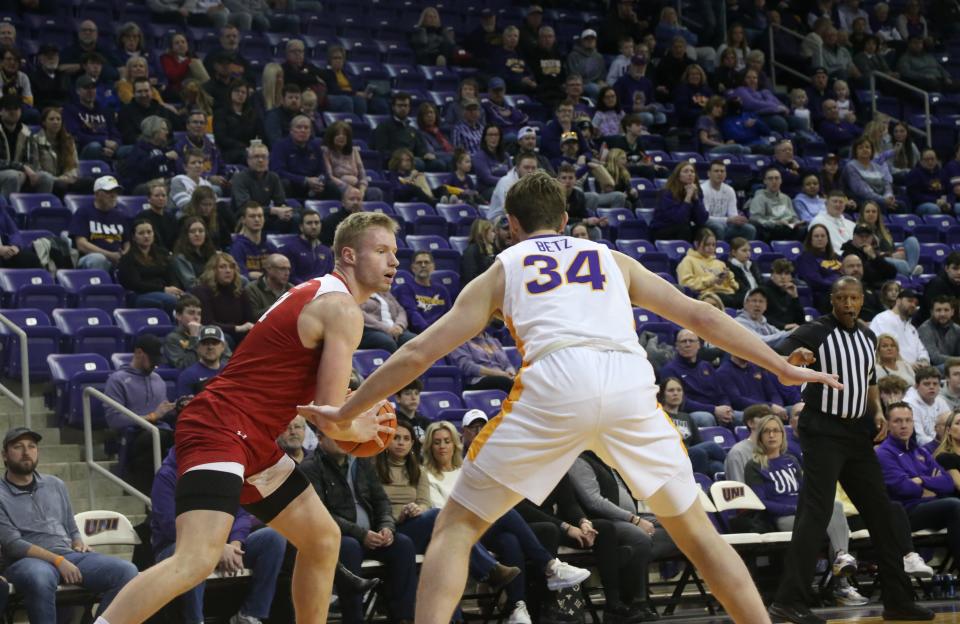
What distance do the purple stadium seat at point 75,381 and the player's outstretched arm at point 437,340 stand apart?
19.5ft

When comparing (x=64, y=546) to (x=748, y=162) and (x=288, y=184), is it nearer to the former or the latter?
(x=288, y=184)

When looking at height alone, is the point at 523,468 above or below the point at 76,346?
above

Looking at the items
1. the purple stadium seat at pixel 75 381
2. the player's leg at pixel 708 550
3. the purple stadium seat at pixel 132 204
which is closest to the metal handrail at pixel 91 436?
the purple stadium seat at pixel 75 381

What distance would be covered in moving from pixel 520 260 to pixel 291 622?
5.01 meters

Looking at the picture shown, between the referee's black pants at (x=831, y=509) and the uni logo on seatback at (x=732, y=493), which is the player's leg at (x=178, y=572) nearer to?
the referee's black pants at (x=831, y=509)

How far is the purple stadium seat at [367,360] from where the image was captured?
11.6 meters

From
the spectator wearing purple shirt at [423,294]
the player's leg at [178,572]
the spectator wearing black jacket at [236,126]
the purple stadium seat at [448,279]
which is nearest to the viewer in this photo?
the player's leg at [178,572]

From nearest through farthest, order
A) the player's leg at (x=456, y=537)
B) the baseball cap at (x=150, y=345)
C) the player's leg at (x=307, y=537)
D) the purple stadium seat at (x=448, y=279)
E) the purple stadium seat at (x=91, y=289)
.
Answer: the player's leg at (x=456, y=537) → the player's leg at (x=307, y=537) → the baseball cap at (x=150, y=345) → the purple stadium seat at (x=91, y=289) → the purple stadium seat at (x=448, y=279)

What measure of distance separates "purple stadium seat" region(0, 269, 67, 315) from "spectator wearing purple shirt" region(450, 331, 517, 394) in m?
3.40

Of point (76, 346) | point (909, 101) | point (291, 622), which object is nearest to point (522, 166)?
point (76, 346)

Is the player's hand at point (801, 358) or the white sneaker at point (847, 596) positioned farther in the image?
the white sneaker at point (847, 596)

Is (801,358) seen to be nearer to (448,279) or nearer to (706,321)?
(706,321)

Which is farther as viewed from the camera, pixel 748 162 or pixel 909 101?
pixel 909 101

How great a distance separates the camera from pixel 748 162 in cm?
1816
